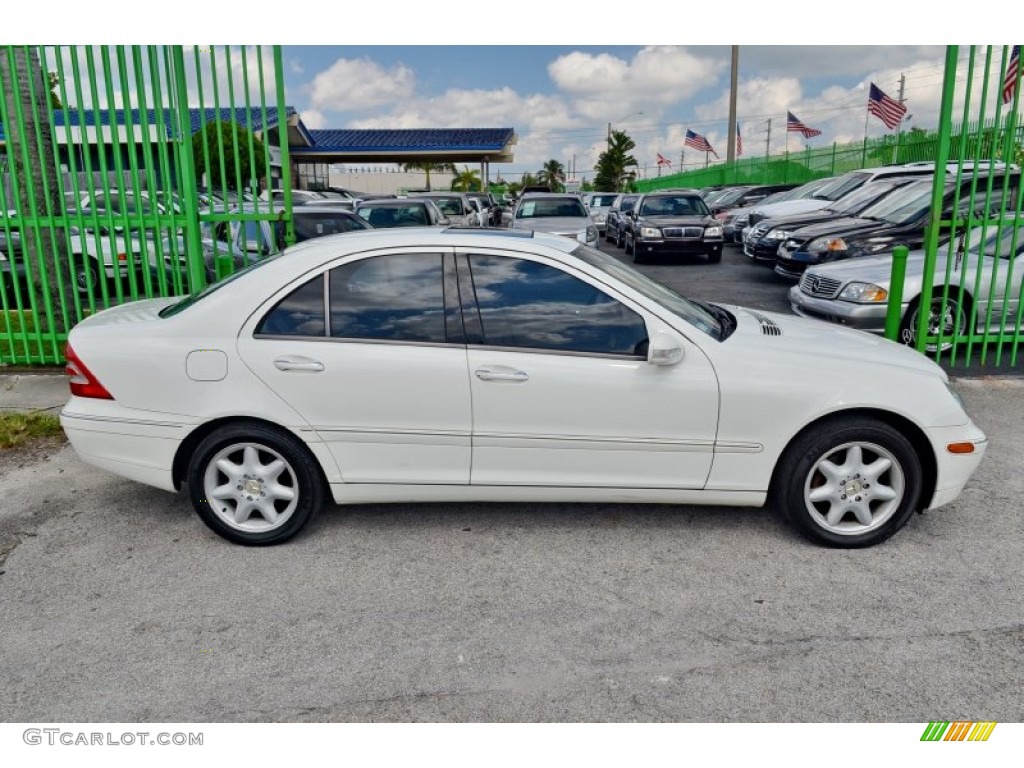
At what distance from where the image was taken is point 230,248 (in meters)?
7.18

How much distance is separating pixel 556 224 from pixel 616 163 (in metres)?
58.5

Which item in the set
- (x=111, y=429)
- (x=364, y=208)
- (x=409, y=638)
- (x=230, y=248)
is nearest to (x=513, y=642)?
(x=409, y=638)

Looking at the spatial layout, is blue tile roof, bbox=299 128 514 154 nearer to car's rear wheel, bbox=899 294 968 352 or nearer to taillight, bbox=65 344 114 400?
car's rear wheel, bbox=899 294 968 352

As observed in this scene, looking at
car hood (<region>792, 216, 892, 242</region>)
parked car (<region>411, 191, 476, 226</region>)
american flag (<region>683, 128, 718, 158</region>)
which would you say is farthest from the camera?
american flag (<region>683, 128, 718, 158</region>)

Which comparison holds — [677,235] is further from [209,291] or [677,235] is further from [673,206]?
[209,291]

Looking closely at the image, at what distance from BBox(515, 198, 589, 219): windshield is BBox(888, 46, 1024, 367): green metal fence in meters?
9.12

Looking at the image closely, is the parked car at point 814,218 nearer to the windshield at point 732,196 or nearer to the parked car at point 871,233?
the parked car at point 871,233

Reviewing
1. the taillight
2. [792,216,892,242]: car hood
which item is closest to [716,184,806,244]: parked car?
[792,216,892,242]: car hood

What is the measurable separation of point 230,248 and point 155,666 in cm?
477

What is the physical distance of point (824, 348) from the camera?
13.3 ft

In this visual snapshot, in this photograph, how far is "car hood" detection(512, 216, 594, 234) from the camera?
50.1ft

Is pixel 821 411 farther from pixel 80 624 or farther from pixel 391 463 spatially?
pixel 80 624

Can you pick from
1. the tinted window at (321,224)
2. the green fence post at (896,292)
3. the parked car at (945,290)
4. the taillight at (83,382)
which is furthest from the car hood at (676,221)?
the taillight at (83,382)

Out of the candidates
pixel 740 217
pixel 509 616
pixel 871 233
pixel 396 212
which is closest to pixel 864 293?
pixel 871 233
